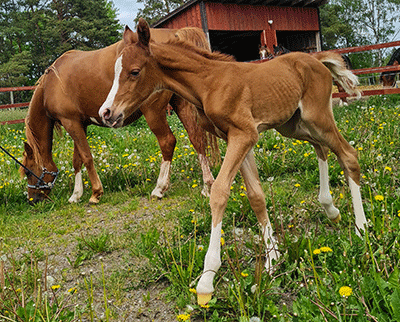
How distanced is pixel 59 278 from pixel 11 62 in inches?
1392

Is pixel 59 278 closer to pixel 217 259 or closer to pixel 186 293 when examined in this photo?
pixel 186 293

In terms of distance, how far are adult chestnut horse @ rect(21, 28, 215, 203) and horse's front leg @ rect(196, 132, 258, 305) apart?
8.08ft

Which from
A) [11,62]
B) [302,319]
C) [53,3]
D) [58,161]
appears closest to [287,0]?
[58,161]

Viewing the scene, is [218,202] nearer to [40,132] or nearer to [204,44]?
[204,44]

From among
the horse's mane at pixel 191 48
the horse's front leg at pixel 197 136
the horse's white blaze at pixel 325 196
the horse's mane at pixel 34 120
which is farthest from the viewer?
the horse's mane at pixel 34 120

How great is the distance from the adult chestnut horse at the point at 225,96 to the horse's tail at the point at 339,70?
360mm

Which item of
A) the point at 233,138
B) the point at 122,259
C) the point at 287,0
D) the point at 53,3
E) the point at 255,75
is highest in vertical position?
the point at 53,3

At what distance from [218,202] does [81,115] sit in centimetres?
372

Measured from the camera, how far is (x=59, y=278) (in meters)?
3.26

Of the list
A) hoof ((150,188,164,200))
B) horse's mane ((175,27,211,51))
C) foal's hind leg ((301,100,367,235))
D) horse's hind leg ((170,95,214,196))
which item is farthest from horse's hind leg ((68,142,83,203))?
foal's hind leg ((301,100,367,235))

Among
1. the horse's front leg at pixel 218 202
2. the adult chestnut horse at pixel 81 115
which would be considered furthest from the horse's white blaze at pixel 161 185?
the horse's front leg at pixel 218 202

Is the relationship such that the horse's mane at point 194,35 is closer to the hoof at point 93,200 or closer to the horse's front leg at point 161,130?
the horse's front leg at point 161,130

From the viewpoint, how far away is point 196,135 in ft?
16.5

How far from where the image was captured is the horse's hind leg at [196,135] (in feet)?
16.3
